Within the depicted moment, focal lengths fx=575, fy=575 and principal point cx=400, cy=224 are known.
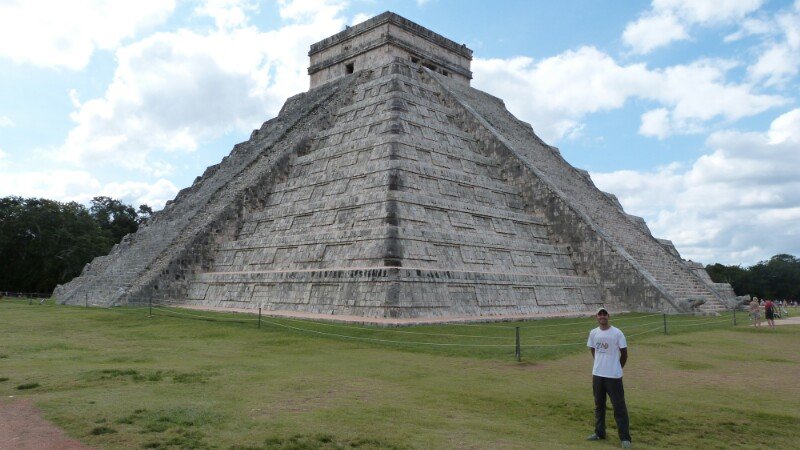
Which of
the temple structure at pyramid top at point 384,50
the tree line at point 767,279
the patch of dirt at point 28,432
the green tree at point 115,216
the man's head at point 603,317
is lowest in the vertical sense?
the patch of dirt at point 28,432

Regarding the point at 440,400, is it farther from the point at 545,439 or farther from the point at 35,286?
the point at 35,286

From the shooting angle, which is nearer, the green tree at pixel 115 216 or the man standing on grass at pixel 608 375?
the man standing on grass at pixel 608 375

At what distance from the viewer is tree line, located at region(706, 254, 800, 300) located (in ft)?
176

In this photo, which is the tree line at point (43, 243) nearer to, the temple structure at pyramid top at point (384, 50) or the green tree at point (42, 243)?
the green tree at point (42, 243)

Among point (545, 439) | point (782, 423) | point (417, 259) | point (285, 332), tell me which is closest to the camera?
point (545, 439)

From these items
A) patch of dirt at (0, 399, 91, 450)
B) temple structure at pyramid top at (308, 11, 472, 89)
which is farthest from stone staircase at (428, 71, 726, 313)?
patch of dirt at (0, 399, 91, 450)

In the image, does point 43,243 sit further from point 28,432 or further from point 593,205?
point 28,432

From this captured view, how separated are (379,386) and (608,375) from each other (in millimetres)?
2928

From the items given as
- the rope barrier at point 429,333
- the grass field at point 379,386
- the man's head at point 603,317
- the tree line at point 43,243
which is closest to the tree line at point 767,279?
the rope barrier at point 429,333

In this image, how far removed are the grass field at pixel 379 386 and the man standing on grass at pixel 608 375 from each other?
0.71 ft

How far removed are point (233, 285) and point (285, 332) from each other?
5.70 m

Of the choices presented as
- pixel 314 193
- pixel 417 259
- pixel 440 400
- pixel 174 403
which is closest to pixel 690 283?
pixel 417 259

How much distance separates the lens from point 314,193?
61.3ft

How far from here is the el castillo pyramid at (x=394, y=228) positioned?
48.9ft
